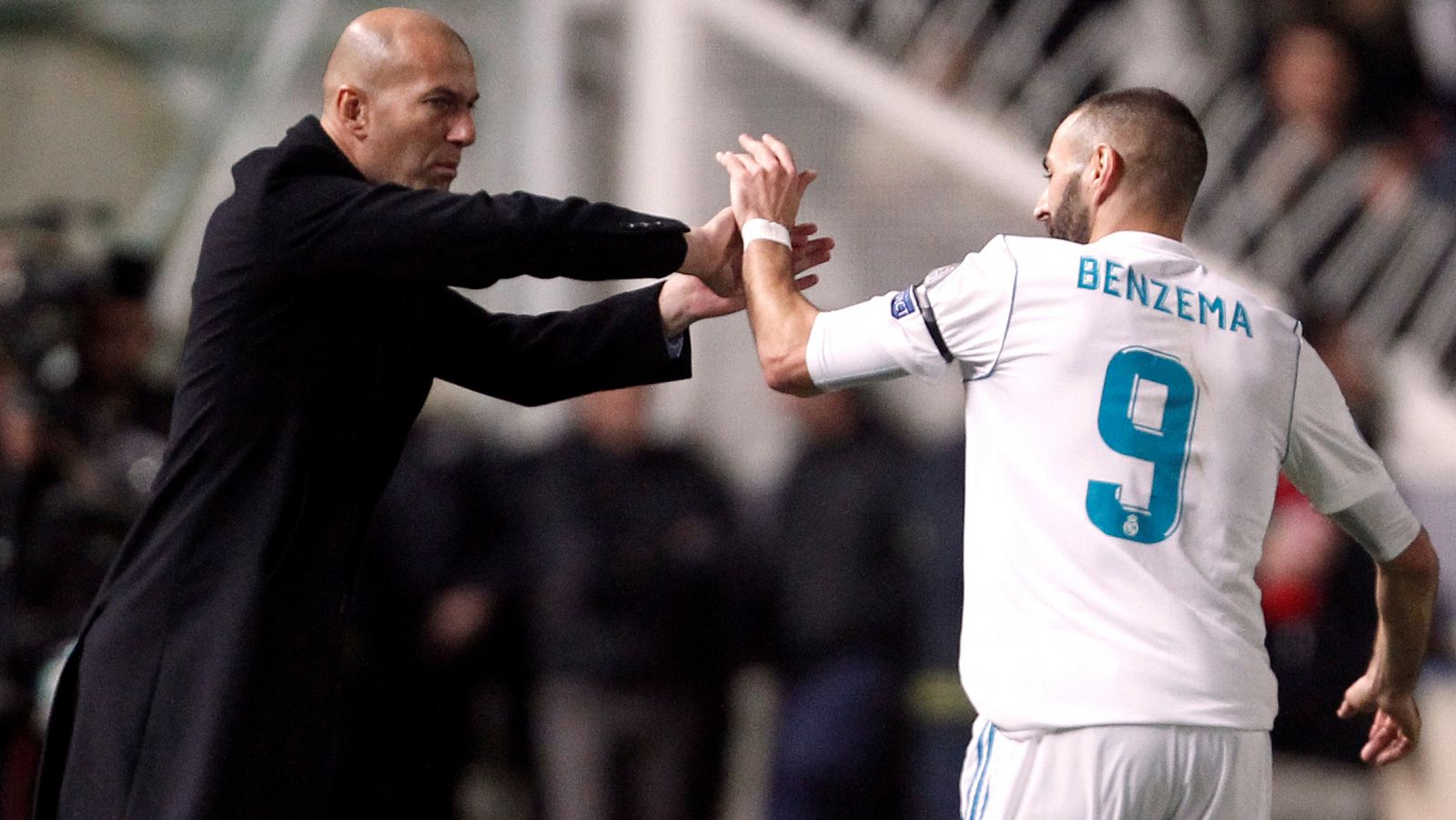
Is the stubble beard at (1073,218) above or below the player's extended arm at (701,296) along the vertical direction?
above

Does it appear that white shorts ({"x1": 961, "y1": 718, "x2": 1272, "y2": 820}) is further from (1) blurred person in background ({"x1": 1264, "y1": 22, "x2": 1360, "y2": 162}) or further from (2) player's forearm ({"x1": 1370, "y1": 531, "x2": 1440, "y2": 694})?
(1) blurred person in background ({"x1": 1264, "y1": 22, "x2": 1360, "y2": 162})

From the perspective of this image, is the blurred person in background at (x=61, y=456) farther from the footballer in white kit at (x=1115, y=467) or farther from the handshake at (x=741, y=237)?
the footballer in white kit at (x=1115, y=467)

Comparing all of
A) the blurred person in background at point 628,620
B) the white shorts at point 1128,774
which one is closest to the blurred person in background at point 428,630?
the blurred person in background at point 628,620

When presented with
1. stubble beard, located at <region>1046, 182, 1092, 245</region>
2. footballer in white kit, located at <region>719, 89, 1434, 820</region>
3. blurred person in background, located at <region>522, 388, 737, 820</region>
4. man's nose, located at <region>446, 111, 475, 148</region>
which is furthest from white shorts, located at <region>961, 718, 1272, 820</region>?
Answer: blurred person in background, located at <region>522, 388, 737, 820</region>

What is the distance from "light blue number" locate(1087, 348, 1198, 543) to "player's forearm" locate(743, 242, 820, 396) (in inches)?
25.3

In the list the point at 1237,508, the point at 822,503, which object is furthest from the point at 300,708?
the point at 822,503

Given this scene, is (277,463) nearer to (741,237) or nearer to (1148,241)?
(741,237)

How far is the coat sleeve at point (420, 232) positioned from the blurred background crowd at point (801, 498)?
3823 mm

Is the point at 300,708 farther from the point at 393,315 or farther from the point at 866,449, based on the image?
the point at 866,449

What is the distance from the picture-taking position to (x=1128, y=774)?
3607mm

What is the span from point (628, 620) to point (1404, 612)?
4705mm

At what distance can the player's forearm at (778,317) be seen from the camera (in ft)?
13.2

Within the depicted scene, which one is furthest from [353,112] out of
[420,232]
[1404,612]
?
[1404,612]

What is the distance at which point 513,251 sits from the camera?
3924mm
